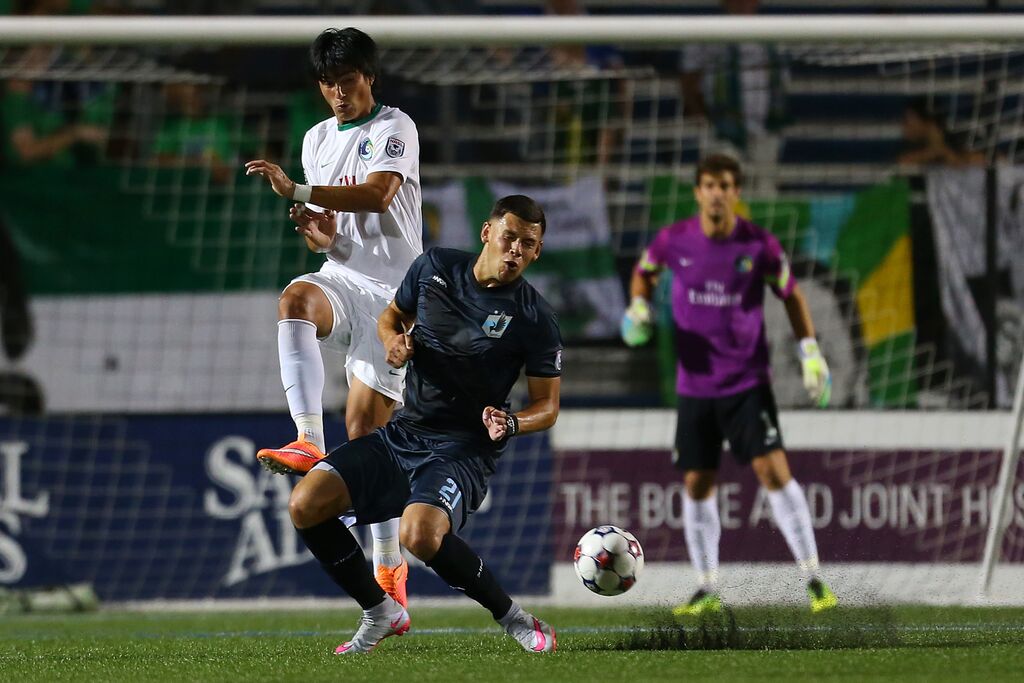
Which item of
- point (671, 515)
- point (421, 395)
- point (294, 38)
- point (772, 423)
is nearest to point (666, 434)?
point (671, 515)

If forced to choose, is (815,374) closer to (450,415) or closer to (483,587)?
(450,415)

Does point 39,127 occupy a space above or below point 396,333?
above

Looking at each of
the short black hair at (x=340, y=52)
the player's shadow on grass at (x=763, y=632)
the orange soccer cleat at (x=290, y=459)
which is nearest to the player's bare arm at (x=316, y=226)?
the short black hair at (x=340, y=52)

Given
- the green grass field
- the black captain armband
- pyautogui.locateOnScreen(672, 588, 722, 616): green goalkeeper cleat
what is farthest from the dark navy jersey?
pyautogui.locateOnScreen(672, 588, 722, 616): green goalkeeper cleat

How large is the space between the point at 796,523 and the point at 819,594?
51 cm

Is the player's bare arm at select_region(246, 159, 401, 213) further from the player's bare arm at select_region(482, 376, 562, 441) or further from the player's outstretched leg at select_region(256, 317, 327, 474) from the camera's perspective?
the player's bare arm at select_region(482, 376, 562, 441)

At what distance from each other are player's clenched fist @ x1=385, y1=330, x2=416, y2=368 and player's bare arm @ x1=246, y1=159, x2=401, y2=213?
68cm

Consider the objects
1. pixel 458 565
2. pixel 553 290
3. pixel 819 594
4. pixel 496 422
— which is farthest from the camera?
pixel 553 290

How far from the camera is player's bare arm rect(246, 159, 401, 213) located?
5.60m

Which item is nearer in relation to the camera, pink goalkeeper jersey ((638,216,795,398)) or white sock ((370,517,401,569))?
white sock ((370,517,401,569))

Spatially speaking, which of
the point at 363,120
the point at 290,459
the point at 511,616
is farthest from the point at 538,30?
the point at 511,616

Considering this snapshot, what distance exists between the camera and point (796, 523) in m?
8.05

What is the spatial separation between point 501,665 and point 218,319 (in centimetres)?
528

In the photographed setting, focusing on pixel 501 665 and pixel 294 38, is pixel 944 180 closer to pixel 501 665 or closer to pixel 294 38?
pixel 294 38
